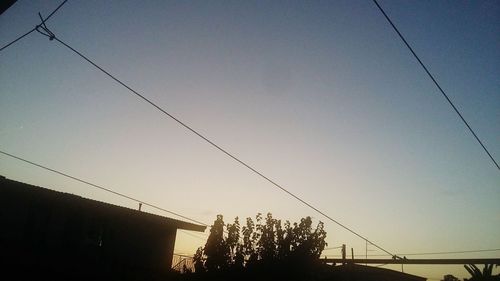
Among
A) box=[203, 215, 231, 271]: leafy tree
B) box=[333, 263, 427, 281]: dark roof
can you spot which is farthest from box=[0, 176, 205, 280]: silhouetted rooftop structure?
box=[333, 263, 427, 281]: dark roof

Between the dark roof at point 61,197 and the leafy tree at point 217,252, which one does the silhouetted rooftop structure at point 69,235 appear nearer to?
the dark roof at point 61,197

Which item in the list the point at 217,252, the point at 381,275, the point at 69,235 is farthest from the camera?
the point at 381,275

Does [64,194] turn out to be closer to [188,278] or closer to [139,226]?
[139,226]

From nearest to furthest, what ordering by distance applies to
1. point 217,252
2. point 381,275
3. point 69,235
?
point 217,252 → point 69,235 → point 381,275

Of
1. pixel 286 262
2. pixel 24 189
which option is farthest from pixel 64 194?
pixel 286 262

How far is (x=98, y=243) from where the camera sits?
41.4ft

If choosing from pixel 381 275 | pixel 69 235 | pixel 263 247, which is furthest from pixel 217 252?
pixel 381 275

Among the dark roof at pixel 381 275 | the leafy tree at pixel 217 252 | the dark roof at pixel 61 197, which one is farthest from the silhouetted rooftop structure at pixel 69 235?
the dark roof at pixel 381 275

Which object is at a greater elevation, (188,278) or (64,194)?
(64,194)

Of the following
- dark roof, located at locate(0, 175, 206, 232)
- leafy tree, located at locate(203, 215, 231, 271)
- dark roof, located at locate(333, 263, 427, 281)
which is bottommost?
dark roof, located at locate(333, 263, 427, 281)

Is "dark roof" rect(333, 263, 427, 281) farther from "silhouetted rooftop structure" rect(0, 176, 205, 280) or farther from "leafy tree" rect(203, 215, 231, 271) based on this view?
"silhouetted rooftop structure" rect(0, 176, 205, 280)

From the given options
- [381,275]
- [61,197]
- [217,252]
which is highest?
[61,197]

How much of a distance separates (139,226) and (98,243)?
1.88m

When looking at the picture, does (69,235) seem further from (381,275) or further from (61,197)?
(381,275)
